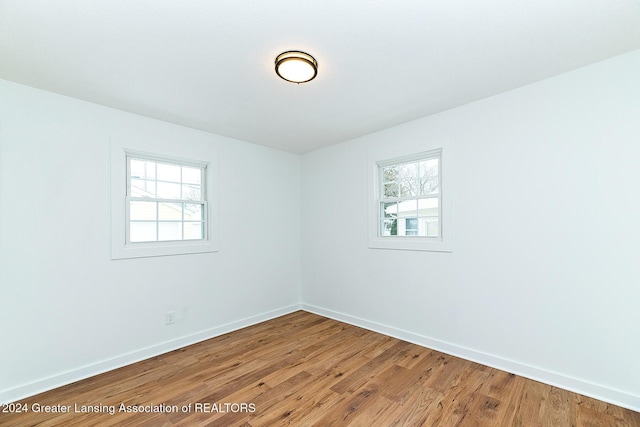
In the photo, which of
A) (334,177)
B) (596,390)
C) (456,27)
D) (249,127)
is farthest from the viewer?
(334,177)

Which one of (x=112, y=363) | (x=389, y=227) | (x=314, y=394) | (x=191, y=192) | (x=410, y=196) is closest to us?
(x=314, y=394)

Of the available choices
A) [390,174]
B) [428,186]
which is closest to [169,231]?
[390,174]

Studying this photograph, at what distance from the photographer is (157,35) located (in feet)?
5.72

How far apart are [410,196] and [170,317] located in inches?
118

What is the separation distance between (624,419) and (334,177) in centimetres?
342

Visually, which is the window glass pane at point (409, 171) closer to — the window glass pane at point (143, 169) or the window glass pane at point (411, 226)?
the window glass pane at point (411, 226)

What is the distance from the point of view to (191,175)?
11.2ft

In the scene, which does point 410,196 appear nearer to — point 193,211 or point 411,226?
point 411,226

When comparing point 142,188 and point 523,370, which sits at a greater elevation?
point 142,188

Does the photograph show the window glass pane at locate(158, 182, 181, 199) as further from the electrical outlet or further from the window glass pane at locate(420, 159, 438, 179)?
the window glass pane at locate(420, 159, 438, 179)

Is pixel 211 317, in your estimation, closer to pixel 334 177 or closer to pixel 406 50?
pixel 334 177

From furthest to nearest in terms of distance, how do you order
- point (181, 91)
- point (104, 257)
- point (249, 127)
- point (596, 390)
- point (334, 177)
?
1. point (334, 177)
2. point (249, 127)
3. point (104, 257)
4. point (181, 91)
5. point (596, 390)

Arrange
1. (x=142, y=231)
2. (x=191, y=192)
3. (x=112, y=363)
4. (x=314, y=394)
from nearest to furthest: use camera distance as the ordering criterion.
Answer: (x=314, y=394) < (x=112, y=363) < (x=142, y=231) < (x=191, y=192)

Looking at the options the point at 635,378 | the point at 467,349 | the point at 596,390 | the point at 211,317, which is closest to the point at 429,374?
the point at 467,349
